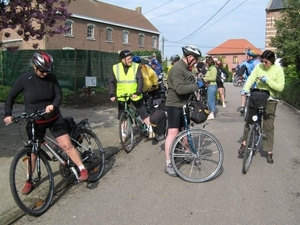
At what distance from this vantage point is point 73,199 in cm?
445

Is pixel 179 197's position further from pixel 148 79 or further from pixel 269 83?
pixel 148 79

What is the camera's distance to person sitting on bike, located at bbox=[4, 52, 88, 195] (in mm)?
4035

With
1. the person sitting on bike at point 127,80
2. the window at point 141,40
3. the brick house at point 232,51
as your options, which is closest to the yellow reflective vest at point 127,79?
the person sitting on bike at point 127,80

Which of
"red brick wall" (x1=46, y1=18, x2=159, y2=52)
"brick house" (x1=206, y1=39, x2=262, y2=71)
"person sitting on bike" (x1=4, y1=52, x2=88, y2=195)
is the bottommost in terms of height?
"person sitting on bike" (x1=4, y1=52, x2=88, y2=195)

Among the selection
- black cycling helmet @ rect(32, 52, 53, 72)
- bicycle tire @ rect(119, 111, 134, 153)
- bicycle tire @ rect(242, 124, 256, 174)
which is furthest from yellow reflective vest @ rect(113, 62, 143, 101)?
black cycling helmet @ rect(32, 52, 53, 72)

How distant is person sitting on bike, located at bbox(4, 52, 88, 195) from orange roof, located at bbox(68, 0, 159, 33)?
108ft

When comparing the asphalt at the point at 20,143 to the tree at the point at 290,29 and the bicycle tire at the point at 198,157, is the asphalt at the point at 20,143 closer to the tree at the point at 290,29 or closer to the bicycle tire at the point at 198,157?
the bicycle tire at the point at 198,157

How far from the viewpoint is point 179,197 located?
14.4 ft

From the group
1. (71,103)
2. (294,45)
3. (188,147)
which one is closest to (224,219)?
(188,147)

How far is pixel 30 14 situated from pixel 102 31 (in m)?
34.2

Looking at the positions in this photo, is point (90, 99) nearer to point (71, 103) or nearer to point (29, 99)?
point (71, 103)

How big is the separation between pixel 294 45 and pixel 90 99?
7685mm

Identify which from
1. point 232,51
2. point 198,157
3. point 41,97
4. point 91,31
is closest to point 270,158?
point 198,157

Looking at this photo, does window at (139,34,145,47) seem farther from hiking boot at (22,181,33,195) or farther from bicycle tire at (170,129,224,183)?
hiking boot at (22,181,33,195)
